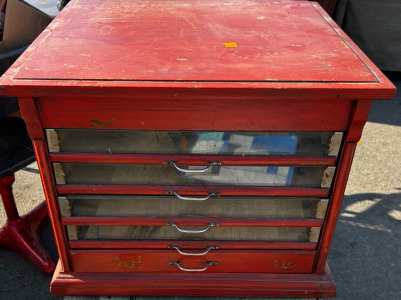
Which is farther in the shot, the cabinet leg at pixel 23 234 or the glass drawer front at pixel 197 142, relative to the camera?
the cabinet leg at pixel 23 234

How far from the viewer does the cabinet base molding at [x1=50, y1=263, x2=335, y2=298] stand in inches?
56.1

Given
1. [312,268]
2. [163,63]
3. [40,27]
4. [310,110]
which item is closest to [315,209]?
[312,268]

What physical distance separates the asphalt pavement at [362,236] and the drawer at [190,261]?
427 millimetres

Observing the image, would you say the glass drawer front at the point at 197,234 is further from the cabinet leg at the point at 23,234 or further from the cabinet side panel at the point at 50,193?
the cabinet leg at the point at 23,234

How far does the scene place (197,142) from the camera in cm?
119

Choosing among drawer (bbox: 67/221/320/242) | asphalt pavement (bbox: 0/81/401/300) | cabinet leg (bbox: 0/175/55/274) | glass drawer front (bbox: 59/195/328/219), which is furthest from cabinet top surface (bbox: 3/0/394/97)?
asphalt pavement (bbox: 0/81/401/300)

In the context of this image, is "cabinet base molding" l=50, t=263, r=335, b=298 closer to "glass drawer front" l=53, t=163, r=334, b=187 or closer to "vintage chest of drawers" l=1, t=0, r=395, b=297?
"vintage chest of drawers" l=1, t=0, r=395, b=297

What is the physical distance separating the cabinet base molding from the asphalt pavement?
1.08 feet

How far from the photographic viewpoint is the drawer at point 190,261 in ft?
4.53

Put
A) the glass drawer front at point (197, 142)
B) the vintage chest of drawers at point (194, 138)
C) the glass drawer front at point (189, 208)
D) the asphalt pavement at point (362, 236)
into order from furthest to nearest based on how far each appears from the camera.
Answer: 1. the asphalt pavement at point (362, 236)
2. the glass drawer front at point (189, 208)
3. the glass drawer front at point (197, 142)
4. the vintage chest of drawers at point (194, 138)

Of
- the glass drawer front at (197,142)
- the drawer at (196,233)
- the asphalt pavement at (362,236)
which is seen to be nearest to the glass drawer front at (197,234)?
the drawer at (196,233)

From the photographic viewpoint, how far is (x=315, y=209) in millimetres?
1312

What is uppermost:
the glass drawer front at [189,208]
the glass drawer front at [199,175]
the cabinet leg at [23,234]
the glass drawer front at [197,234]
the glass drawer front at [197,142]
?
the glass drawer front at [197,142]

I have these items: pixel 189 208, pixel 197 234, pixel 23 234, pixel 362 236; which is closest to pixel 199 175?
pixel 189 208
